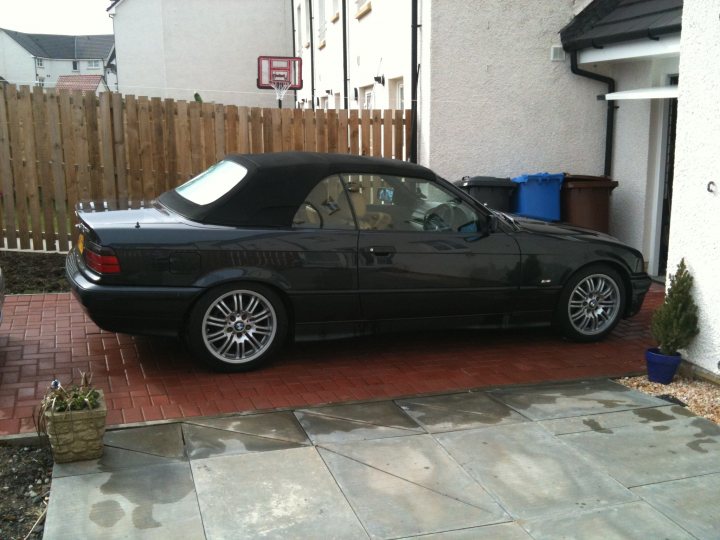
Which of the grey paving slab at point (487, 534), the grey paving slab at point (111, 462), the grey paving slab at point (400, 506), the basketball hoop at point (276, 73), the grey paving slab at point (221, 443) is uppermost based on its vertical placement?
the basketball hoop at point (276, 73)

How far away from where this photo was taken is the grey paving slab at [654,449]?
433cm

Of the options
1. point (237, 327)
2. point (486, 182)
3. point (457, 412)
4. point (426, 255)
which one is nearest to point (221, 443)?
point (237, 327)

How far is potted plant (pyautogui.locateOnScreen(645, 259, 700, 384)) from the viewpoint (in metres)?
5.72

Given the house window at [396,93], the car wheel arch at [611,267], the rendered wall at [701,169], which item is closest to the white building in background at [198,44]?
the house window at [396,93]

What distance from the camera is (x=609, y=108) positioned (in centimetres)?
1029

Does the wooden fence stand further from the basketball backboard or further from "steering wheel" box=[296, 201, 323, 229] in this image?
the basketball backboard

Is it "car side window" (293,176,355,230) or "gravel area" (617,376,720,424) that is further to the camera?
"car side window" (293,176,355,230)

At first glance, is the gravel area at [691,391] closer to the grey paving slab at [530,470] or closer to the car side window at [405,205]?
the grey paving slab at [530,470]

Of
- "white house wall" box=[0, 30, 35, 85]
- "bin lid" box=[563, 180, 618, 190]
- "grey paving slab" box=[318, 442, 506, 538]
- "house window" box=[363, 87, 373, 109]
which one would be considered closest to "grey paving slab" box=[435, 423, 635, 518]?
"grey paving slab" box=[318, 442, 506, 538]

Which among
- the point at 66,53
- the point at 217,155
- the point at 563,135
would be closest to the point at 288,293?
the point at 217,155

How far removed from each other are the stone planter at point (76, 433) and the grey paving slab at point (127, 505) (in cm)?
18

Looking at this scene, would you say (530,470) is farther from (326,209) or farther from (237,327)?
(326,209)

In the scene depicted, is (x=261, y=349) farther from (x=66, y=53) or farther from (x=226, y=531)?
(x=66, y=53)

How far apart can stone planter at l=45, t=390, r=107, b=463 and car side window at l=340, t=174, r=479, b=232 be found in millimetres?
2636
